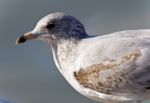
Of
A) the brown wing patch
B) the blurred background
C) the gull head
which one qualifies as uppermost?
the gull head

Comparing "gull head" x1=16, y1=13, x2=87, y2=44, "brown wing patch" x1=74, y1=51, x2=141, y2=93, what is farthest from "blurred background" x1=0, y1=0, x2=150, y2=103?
"brown wing patch" x1=74, y1=51, x2=141, y2=93

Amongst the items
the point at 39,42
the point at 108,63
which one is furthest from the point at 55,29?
the point at 39,42

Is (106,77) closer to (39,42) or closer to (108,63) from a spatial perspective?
(108,63)

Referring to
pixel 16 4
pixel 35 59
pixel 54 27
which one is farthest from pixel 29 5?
pixel 54 27

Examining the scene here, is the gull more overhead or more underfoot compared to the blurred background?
more overhead

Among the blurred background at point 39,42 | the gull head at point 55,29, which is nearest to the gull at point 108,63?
the gull head at point 55,29

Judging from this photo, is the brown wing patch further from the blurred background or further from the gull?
the blurred background
